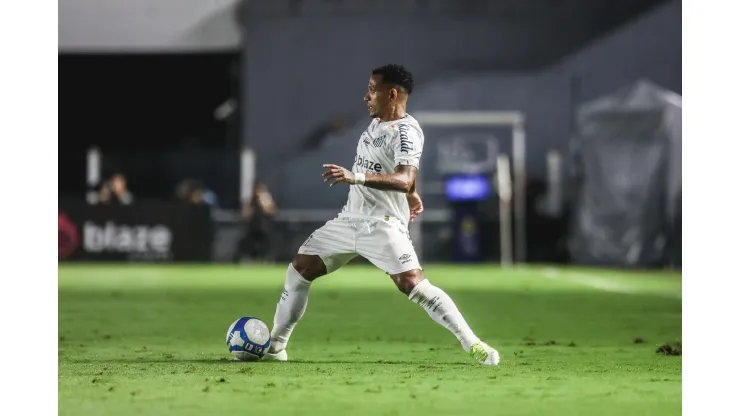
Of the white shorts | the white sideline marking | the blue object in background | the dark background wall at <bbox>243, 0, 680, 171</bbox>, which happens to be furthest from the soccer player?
the dark background wall at <bbox>243, 0, 680, 171</bbox>

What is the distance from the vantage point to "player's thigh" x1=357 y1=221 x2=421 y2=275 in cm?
815

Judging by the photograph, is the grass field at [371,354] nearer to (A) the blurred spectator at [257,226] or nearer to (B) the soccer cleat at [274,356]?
(B) the soccer cleat at [274,356]

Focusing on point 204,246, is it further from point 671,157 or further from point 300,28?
point 671,157

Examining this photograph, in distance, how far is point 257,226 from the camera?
25.3 metres

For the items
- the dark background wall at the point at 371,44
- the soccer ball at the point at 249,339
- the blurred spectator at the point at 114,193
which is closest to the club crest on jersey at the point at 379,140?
the soccer ball at the point at 249,339

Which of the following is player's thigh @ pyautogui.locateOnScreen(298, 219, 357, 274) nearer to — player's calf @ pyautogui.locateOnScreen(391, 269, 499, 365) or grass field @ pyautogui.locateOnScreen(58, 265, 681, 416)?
player's calf @ pyautogui.locateOnScreen(391, 269, 499, 365)

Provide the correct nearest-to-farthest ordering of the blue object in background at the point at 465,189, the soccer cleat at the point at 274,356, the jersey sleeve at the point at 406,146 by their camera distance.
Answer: the jersey sleeve at the point at 406,146 → the soccer cleat at the point at 274,356 → the blue object in background at the point at 465,189

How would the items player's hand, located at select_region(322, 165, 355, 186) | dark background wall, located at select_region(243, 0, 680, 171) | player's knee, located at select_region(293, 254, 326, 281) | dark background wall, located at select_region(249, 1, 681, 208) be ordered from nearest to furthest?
player's hand, located at select_region(322, 165, 355, 186)
player's knee, located at select_region(293, 254, 326, 281)
dark background wall, located at select_region(249, 1, 681, 208)
dark background wall, located at select_region(243, 0, 680, 171)

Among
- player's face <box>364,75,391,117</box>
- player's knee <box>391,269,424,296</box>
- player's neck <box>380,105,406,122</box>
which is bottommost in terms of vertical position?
player's knee <box>391,269,424,296</box>

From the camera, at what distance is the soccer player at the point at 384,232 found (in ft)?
26.7

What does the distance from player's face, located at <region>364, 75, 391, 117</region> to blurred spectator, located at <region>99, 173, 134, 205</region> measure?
16.8m

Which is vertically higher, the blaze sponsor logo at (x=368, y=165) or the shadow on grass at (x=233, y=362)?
the blaze sponsor logo at (x=368, y=165)
